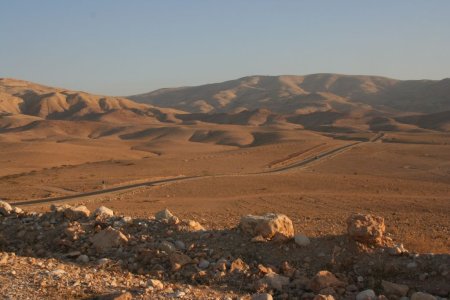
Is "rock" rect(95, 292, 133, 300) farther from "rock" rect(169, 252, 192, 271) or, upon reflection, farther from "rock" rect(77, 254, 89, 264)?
"rock" rect(77, 254, 89, 264)

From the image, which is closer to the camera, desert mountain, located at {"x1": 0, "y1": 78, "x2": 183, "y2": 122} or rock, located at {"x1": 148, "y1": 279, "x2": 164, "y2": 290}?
rock, located at {"x1": 148, "y1": 279, "x2": 164, "y2": 290}

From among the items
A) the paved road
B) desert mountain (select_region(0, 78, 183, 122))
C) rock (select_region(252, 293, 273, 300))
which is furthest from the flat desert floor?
desert mountain (select_region(0, 78, 183, 122))

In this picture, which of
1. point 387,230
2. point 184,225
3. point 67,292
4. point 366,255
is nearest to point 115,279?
point 67,292

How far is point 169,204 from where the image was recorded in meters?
22.4

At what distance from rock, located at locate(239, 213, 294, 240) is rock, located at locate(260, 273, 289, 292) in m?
1.48

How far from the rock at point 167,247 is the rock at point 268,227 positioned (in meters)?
1.67

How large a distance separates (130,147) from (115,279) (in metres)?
63.1

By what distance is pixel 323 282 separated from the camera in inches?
342

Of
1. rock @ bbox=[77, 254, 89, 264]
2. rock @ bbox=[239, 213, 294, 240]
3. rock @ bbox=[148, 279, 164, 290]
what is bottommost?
rock @ bbox=[77, 254, 89, 264]

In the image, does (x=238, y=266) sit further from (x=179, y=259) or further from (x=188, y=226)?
(x=188, y=226)

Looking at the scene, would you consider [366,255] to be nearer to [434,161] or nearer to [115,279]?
[115,279]

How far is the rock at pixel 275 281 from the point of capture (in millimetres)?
8767

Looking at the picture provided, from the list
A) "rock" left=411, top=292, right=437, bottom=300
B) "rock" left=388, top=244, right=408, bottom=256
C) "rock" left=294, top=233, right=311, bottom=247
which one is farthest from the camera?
"rock" left=294, top=233, right=311, bottom=247

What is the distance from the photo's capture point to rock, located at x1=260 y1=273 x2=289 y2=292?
8.77 m
